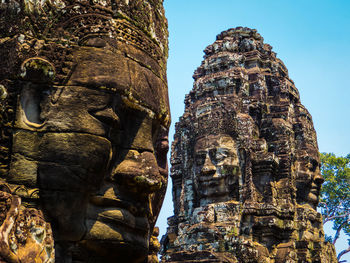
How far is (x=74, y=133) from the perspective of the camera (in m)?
3.04

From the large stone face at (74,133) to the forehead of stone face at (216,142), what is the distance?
9.90m

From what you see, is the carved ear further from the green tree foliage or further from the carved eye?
the green tree foliage

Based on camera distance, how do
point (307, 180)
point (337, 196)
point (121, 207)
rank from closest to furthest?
point (121, 207), point (307, 180), point (337, 196)

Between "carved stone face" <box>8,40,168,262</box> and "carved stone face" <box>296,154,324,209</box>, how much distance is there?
13.3 meters

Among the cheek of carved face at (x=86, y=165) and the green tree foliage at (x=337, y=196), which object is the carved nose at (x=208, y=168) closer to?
the cheek of carved face at (x=86, y=165)

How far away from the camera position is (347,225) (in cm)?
2744

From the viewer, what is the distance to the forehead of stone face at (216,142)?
43.8ft

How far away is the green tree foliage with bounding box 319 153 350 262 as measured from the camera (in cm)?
2734

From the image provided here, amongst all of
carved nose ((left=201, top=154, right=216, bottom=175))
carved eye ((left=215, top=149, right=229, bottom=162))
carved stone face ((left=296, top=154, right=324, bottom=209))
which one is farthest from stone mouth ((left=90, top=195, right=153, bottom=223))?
carved stone face ((left=296, top=154, right=324, bottom=209))

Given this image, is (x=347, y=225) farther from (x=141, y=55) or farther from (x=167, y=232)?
(x=141, y=55)

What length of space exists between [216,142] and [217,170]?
86 centimetres

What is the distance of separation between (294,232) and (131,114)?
40.8 feet

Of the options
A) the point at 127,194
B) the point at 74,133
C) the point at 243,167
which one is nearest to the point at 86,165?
the point at 74,133

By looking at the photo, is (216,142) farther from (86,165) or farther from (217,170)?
(86,165)
